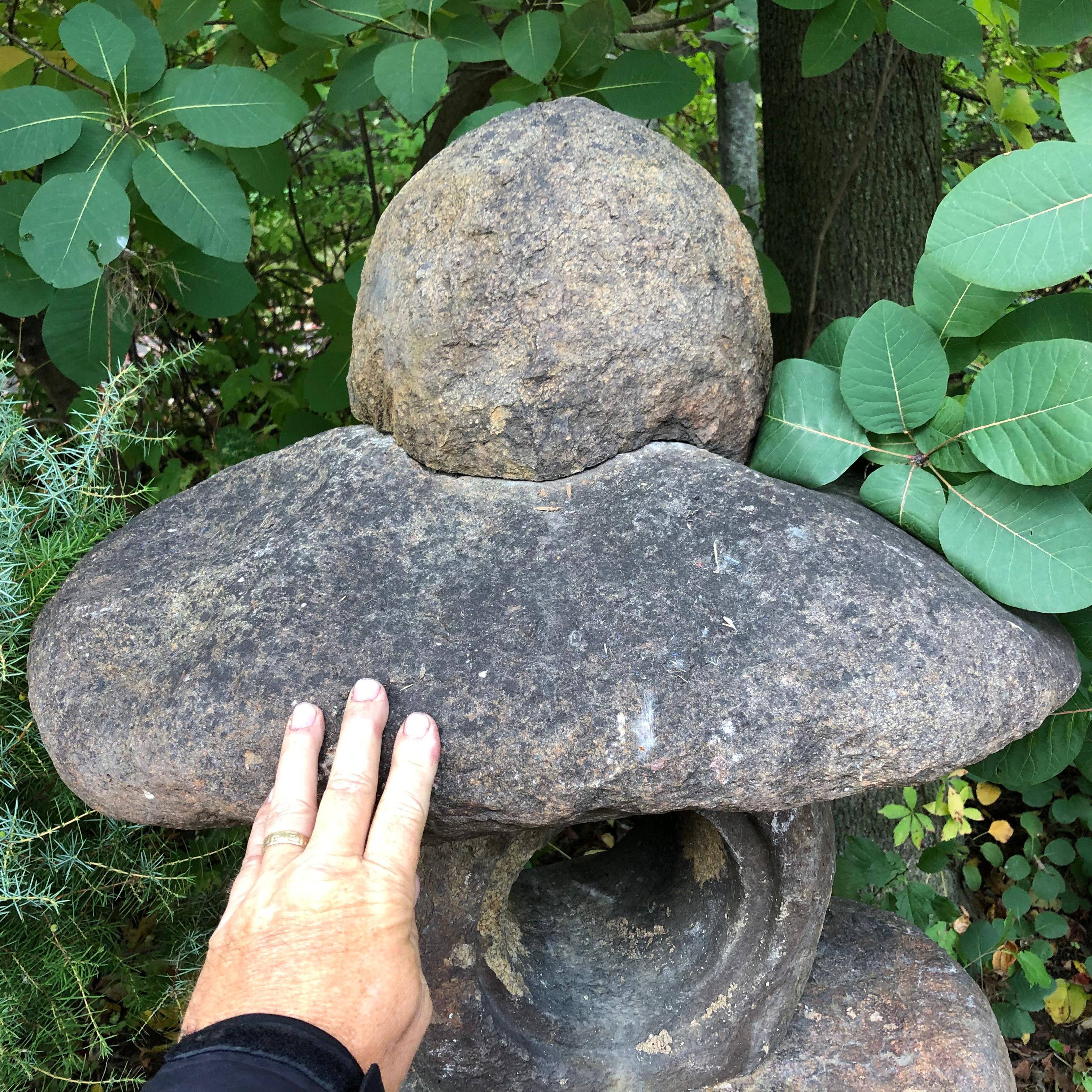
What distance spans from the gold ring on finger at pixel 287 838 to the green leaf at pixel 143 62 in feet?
4.24

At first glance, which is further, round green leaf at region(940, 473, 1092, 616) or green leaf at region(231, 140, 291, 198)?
green leaf at region(231, 140, 291, 198)

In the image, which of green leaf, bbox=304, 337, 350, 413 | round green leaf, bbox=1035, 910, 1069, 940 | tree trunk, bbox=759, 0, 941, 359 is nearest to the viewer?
green leaf, bbox=304, 337, 350, 413

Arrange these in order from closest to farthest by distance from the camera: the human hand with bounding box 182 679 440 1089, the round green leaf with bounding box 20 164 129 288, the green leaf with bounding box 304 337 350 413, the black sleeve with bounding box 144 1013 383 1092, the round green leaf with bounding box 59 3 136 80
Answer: the black sleeve with bounding box 144 1013 383 1092
the human hand with bounding box 182 679 440 1089
the round green leaf with bounding box 20 164 129 288
the round green leaf with bounding box 59 3 136 80
the green leaf with bounding box 304 337 350 413

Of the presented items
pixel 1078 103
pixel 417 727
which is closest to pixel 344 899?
pixel 417 727

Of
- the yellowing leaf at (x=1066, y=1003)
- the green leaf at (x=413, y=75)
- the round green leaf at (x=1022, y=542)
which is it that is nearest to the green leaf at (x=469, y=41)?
the green leaf at (x=413, y=75)

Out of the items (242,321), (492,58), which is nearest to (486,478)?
(492,58)

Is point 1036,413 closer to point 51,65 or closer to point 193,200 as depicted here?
point 193,200

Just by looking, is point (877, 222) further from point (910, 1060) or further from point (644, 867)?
point (910, 1060)

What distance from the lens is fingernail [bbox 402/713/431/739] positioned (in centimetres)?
115

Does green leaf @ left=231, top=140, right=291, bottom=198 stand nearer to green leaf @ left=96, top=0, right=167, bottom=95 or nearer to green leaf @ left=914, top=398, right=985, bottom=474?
green leaf @ left=96, top=0, right=167, bottom=95

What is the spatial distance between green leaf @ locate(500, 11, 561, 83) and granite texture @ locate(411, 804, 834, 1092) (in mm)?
1333

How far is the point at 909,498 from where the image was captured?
1.40 metres

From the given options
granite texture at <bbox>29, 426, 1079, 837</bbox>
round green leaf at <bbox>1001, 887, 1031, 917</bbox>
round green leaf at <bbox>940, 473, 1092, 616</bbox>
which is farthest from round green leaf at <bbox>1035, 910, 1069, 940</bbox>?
round green leaf at <bbox>940, 473, 1092, 616</bbox>

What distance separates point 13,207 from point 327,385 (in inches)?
26.4
